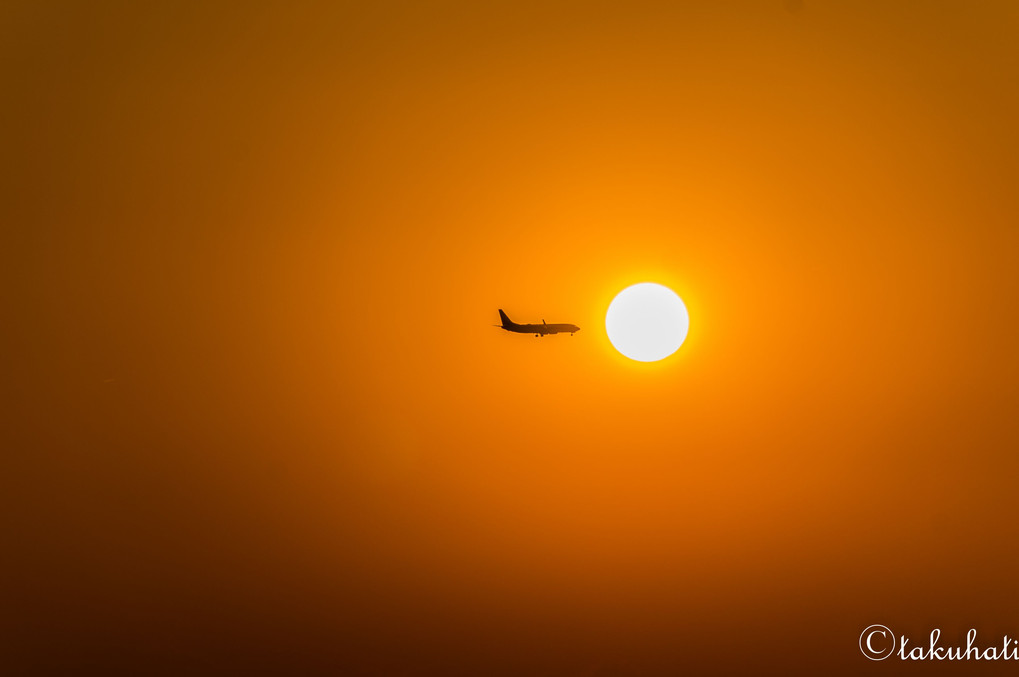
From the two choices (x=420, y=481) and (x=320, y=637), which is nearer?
(x=420, y=481)

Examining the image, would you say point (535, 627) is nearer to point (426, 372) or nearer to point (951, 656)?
point (426, 372)

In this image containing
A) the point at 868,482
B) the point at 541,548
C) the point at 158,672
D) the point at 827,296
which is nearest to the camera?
the point at 827,296

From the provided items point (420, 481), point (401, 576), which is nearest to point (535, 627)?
point (401, 576)

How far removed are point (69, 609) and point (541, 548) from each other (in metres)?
4.84

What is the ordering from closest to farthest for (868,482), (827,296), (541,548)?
(827,296) < (868,482) < (541,548)

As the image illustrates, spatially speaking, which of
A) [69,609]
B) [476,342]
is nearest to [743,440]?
[476,342]

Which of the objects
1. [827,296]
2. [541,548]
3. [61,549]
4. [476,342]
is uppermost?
[827,296]

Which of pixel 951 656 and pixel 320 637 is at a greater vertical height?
pixel 951 656

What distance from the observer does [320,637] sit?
6.77m

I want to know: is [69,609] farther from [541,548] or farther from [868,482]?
[868,482]

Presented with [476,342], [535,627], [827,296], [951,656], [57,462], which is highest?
[827,296]

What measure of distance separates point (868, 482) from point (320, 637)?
18.2 feet

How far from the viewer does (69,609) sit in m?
6.67

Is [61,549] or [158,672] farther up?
[61,549]
